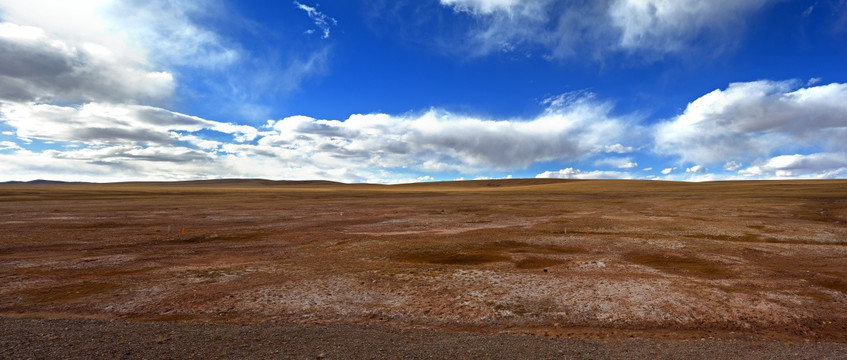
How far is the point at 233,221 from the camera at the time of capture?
1196 inches

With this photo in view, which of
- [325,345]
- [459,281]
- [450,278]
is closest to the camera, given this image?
[325,345]

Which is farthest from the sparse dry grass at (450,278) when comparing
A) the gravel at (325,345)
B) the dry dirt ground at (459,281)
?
the gravel at (325,345)

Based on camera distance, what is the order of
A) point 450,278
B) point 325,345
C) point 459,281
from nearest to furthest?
point 325,345 < point 459,281 < point 450,278

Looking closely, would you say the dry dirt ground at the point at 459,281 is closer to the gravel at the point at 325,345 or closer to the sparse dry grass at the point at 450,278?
the sparse dry grass at the point at 450,278

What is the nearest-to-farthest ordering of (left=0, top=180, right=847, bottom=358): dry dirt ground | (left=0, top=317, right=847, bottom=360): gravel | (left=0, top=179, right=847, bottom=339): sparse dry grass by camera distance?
(left=0, top=317, right=847, bottom=360): gravel → (left=0, top=180, right=847, bottom=358): dry dirt ground → (left=0, top=179, right=847, bottom=339): sparse dry grass

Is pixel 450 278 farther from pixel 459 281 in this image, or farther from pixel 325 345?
pixel 325 345

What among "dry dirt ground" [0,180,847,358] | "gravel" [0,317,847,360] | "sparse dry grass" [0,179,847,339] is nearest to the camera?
"gravel" [0,317,847,360]

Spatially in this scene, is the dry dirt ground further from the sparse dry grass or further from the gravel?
the gravel

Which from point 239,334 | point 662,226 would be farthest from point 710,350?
point 662,226

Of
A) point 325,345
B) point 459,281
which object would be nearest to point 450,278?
point 459,281

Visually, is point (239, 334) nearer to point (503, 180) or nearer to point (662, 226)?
point (662, 226)

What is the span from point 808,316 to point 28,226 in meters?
37.0

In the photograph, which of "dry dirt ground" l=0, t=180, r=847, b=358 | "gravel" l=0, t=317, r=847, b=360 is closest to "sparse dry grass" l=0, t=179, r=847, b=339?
"dry dirt ground" l=0, t=180, r=847, b=358

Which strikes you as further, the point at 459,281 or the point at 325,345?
the point at 459,281
